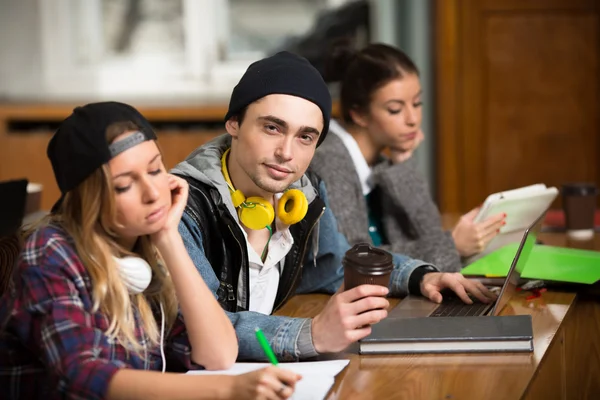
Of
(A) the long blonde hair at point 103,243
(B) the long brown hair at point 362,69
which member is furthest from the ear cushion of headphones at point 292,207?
(B) the long brown hair at point 362,69

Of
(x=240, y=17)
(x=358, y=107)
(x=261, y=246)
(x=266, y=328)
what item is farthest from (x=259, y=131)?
(x=240, y=17)

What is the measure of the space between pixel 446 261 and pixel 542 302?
1.41 feet

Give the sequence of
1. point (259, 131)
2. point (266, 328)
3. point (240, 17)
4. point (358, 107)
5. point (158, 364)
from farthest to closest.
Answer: point (240, 17) < point (358, 107) < point (259, 131) < point (266, 328) < point (158, 364)

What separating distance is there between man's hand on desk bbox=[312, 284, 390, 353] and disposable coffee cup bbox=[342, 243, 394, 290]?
0.5 inches

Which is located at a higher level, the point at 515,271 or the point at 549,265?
the point at 515,271

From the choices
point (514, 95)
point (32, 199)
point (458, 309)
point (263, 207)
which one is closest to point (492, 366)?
point (458, 309)

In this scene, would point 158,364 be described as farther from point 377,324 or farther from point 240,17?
point 240,17

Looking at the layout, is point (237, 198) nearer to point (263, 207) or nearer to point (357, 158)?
point (263, 207)

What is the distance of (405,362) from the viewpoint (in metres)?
1.59

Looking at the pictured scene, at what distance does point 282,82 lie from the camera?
1831mm

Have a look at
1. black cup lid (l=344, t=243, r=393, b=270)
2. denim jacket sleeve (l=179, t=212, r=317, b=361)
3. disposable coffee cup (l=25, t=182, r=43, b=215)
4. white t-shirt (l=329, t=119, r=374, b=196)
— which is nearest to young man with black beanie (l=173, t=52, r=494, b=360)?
denim jacket sleeve (l=179, t=212, r=317, b=361)

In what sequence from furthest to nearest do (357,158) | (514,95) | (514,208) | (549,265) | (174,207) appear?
1. (514,95)
2. (357,158)
3. (514,208)
4. (549,265)
5. (174,207)

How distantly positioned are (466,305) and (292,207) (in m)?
0.42

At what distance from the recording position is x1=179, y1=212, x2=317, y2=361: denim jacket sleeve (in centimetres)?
161
